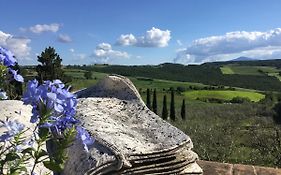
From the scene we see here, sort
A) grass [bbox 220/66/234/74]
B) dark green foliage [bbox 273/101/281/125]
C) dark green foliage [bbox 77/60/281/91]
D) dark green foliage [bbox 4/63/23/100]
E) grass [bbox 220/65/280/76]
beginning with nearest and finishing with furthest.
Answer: dark green foliage [bbox 4/63/23/100]
dark green foliage [bbox 273/101/281/125]
dark green foliage [bbox 77/60/281/91]
grass [bbox 220/65/280/76]
grass [bbox 220/66/234/74]

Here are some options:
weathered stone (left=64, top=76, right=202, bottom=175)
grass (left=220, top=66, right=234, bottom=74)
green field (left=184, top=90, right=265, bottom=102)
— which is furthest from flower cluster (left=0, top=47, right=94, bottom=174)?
grass (left=220, top=66, right=234, bottom=74)

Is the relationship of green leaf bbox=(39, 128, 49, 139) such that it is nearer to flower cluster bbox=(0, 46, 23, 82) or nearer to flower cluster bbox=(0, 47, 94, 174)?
flower cluster bbox=(0, 47, 94, 174)

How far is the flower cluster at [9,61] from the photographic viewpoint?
1025 millimetres

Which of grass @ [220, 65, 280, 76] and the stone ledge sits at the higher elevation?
the stone ledge

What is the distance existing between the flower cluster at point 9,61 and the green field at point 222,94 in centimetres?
7956

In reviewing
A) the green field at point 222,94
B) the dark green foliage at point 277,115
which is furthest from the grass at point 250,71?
the dark green foliage at point 277,115

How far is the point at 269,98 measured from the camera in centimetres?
7356

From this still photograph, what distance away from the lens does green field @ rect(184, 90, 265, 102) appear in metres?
81.4

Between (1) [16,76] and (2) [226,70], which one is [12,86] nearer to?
(1) [16,76]

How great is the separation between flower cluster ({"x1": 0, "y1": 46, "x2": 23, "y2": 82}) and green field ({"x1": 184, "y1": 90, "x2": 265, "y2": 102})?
7956cm

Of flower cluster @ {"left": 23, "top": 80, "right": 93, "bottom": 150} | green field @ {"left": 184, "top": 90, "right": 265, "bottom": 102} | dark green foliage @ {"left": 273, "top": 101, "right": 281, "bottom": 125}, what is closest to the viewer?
flower cluster @ {"left": 23, "top": 80, "right": 93, "bottom": 150}

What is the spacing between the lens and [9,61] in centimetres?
104

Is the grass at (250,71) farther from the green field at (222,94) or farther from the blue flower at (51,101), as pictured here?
the blue flower at (51,101)

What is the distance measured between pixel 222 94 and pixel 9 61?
274 feet
